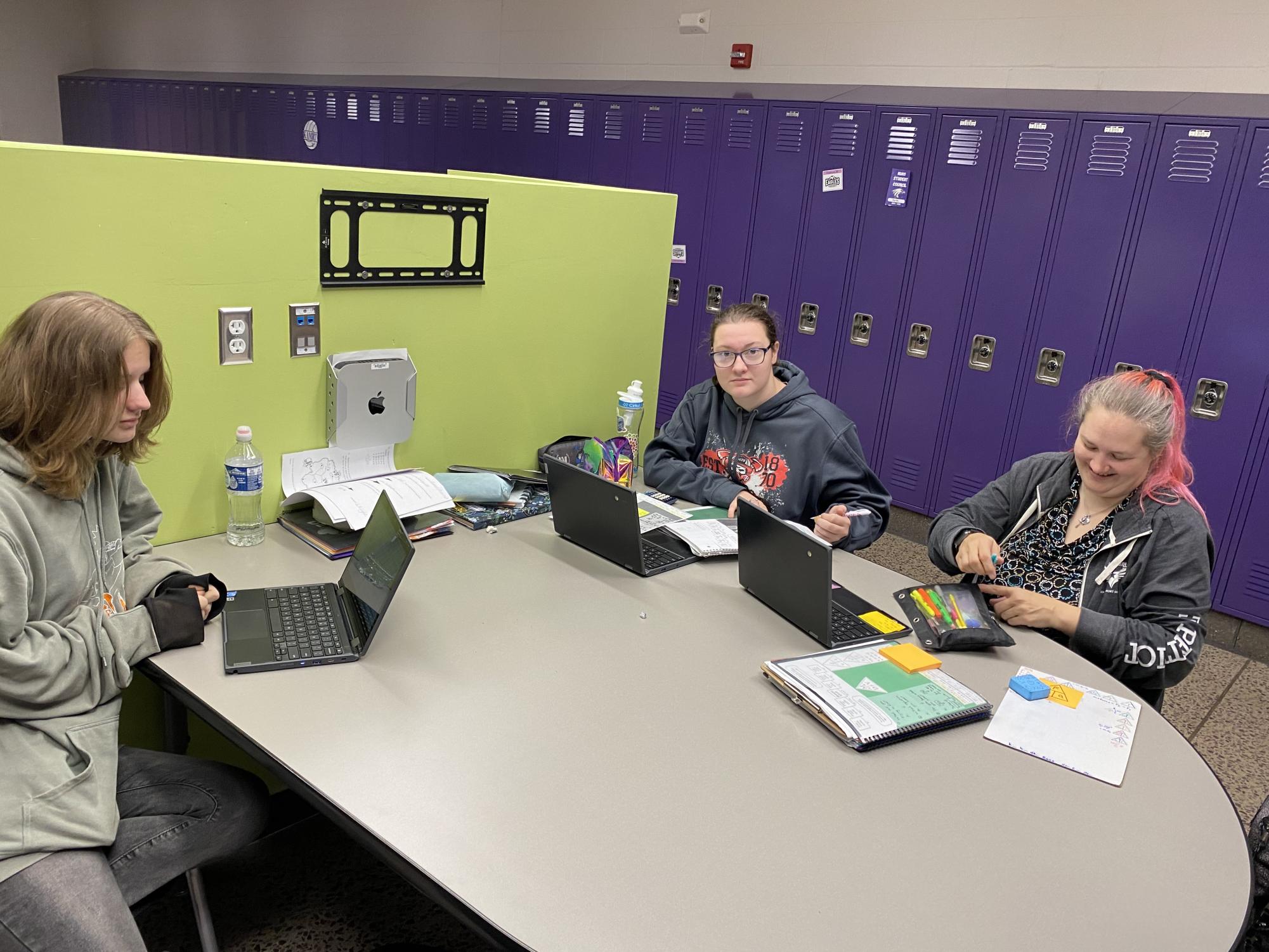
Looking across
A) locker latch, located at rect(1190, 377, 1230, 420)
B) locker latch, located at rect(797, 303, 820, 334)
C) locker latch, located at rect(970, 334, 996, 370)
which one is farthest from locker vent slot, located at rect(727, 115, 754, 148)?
locker latch, located at rect(1190, 377, 1230, 420)

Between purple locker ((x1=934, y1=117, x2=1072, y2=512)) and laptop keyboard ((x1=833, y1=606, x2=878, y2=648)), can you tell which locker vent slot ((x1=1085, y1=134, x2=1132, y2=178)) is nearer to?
purple locker ((x1=934, y1=117, x2=1072, y2=512))

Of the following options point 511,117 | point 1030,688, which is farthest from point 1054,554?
point 511,117

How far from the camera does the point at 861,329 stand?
168 inches

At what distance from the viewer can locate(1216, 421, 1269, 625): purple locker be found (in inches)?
134

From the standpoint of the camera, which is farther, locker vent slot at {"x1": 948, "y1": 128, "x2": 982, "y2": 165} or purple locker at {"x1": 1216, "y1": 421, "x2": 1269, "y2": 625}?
locker vent slot at {"x1": 948, "y1": 128, "x2": 982, "y2": 165}

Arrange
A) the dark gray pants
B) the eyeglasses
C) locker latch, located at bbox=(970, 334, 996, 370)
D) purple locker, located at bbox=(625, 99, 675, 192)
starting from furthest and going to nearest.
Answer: purple locker, located at bbox=(625, 99, 675, 192)
locker latch, located at bbox=(970, 334, 996, 370)
the eyeglasses
the dark gray pants

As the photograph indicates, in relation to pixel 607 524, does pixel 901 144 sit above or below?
above

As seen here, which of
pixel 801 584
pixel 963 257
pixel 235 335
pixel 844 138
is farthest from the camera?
pixel 844 138

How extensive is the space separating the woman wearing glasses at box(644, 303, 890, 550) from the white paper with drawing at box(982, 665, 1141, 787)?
28.6 inches

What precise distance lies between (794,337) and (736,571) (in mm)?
2751

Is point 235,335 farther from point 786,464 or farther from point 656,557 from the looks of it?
point 786,464

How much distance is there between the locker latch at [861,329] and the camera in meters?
4.23

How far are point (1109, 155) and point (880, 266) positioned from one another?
1002 mm

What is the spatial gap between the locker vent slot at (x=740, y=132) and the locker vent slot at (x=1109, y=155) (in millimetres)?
1520
